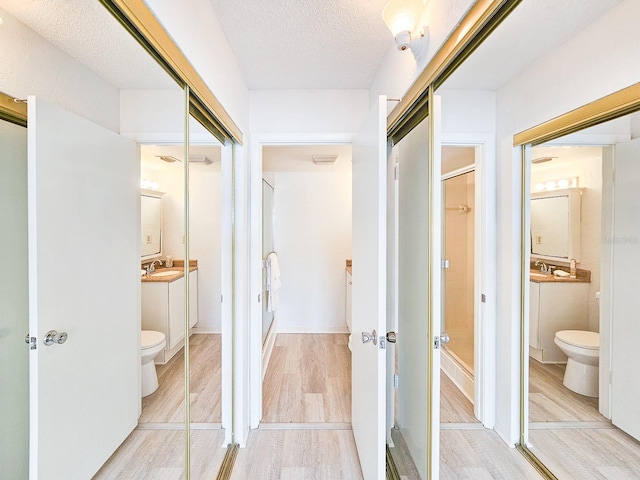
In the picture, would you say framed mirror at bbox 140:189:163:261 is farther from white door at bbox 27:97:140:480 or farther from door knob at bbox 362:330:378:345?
door knob at bbox 362:330:378:345

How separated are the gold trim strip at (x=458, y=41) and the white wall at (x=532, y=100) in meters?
0.19

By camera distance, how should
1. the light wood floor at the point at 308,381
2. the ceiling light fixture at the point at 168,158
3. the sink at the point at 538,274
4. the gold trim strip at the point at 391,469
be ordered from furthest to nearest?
the light wood floor at the point at 308,381 < the gold trim strip at the point at 391,469 < the ceiling light fixture at the point at 168,158 < the sink at the point at 538,274

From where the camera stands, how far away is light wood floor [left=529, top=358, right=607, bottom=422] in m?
0.73

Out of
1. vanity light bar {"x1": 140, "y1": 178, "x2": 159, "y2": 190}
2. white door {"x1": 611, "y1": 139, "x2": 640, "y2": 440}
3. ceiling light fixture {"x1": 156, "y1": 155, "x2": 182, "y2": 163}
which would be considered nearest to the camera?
white door {"x1": 611, "y1": 139, "x2": 640, "y2": 440}

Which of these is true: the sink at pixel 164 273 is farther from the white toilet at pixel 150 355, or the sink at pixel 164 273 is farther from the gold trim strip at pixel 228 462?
the gold trim strip at pixel 228 462

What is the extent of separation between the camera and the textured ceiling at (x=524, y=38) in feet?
1.96

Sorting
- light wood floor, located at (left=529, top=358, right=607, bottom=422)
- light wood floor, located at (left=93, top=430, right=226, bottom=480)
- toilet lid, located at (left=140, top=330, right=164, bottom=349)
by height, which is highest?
toilet lid, located at (left=140, top=330, right=164, bottom=349)

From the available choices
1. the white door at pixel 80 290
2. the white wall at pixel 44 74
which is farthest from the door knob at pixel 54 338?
the white wall at pixel 44 74

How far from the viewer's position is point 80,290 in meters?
0.66

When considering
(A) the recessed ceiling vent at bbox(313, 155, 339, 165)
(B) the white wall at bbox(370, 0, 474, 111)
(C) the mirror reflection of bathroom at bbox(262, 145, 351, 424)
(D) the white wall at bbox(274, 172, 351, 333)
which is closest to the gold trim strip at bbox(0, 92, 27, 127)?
(B) the white wall at bbox(370, 0, 474, 111)

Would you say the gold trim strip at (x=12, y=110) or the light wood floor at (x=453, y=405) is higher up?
the gold trim strip at (x=12, y=110)

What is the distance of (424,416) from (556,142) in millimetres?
1200

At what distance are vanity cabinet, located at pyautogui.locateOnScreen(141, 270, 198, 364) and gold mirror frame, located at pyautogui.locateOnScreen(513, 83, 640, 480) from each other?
1.12m

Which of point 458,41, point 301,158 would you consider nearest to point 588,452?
A: point 458,41
